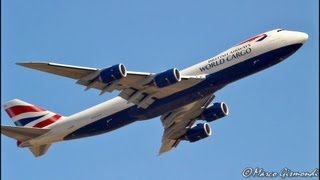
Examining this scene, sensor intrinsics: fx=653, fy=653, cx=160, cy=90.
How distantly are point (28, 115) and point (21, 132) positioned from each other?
5260 mm

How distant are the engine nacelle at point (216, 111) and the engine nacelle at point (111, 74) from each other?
1213cm

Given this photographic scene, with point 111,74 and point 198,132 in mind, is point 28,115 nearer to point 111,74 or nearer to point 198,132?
point 111,74

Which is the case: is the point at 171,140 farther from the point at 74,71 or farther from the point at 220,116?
the point at 74,71

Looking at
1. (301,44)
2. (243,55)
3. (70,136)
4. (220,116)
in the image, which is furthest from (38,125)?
(301,44)

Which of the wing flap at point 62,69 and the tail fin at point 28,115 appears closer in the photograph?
the wing flap at point 62,69

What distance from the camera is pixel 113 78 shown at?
159ft

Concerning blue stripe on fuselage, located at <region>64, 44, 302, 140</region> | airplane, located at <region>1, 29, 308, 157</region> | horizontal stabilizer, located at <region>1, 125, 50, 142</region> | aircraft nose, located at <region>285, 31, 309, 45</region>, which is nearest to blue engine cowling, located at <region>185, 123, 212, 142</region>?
airplane, located at <region>1, 29, 308, 157</region>

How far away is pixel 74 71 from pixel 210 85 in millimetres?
10631

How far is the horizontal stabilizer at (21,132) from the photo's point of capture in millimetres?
54119

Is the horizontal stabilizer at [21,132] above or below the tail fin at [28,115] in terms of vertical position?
below

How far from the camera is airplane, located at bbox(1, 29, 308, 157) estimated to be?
49.1 m

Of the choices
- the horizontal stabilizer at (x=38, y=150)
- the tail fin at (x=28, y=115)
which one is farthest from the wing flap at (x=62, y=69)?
the horizontal stabilizer at (x=38, y=150)

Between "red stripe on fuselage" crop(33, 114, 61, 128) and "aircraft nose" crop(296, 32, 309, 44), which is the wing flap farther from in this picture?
"aircraft nose" crop(296, 32, 309, 44)

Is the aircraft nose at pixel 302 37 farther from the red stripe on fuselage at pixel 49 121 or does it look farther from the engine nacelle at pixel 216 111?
the red stripe on fuselage at pixel 49 121
